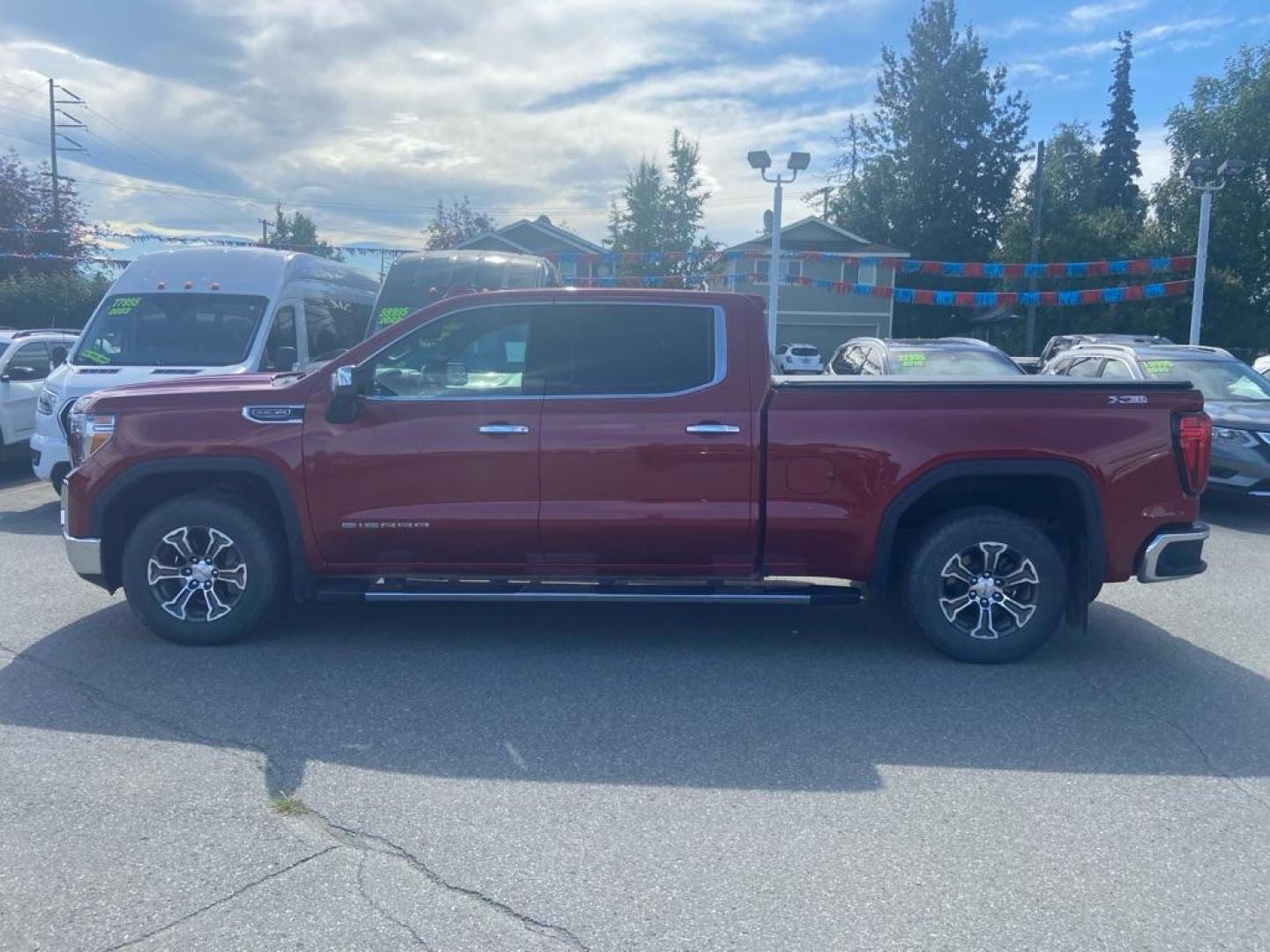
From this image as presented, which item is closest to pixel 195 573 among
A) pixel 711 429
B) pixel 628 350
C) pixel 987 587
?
pixel 628 350

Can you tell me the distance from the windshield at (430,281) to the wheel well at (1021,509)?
7246 millimetres

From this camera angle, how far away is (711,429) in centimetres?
598

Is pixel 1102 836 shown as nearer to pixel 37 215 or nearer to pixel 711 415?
pixel 711 415

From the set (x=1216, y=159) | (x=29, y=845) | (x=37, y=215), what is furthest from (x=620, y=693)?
(x=1216, y=159)

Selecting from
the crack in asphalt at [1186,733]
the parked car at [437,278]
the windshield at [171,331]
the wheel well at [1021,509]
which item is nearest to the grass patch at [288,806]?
the wheel well at [1021,509]

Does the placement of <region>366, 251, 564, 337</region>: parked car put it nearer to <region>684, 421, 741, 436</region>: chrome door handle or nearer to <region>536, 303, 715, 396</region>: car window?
<region>536, 303, 715, 396</region>: car window

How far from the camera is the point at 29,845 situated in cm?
393

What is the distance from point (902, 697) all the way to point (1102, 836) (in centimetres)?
156

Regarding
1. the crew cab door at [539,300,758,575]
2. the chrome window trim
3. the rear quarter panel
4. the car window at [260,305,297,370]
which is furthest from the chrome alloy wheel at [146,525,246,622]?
the car window at [260,305,297,370]

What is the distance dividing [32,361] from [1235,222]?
126ft

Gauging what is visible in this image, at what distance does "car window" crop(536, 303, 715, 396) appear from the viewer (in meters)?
6.15

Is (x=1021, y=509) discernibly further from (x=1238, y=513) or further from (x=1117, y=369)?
(x=1117, y=369)

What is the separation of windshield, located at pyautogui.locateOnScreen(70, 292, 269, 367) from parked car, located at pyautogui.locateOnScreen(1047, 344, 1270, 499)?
25.4 feet

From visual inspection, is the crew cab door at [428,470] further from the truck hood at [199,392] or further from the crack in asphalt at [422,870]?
the crack in asphalt at [422,870]
